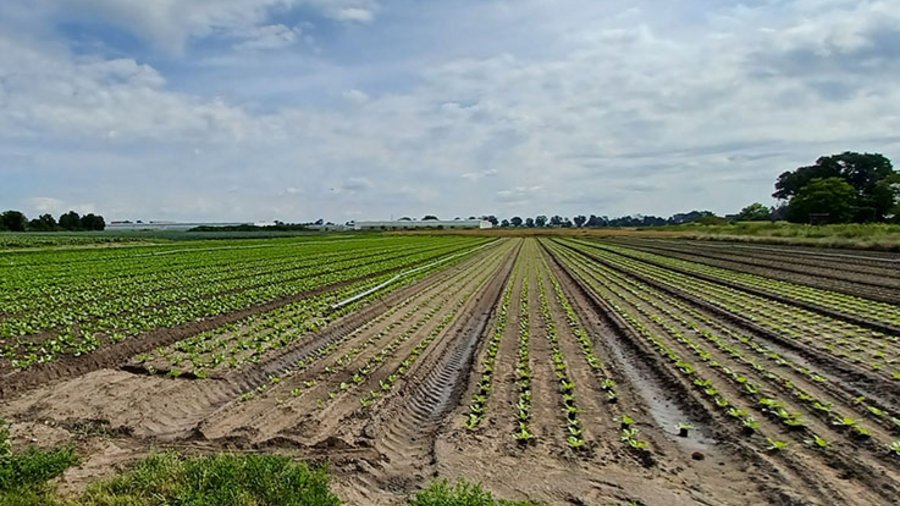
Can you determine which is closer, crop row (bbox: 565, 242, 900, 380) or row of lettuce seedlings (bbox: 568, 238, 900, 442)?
row of lettuce seedlings (bbox: 568, 238, 900, 442)

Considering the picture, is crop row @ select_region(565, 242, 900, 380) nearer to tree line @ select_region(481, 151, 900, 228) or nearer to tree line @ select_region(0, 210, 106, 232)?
tree line @ select_region(481, 151, 900, 228)

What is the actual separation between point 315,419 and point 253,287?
47.9 ft

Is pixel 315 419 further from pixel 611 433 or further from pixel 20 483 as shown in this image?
pixel 611 433

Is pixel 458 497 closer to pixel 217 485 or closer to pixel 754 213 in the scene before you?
pixel 217 485

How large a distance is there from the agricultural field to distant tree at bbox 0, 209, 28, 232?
105 m

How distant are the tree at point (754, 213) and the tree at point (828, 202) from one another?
42353 mm

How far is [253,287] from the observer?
66.8 feet

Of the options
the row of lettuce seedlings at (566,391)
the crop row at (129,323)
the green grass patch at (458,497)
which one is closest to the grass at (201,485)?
the green grass patch at (458,497)

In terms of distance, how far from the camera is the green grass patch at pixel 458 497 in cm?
447

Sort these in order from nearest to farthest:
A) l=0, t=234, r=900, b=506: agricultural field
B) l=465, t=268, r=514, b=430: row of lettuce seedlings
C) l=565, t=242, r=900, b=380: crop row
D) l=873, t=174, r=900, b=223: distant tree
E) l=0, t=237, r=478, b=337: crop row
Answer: l=0, t=234, r=900, b=506: agricultural field
l=465, t=268, r=514, b=430: row of lettuce seedlings
l=565, t=242, r=900, b=380: crop row
l=0, t=237, r=478, b=337: crop row
l=873, t=174, r=900, b=223: distant tree

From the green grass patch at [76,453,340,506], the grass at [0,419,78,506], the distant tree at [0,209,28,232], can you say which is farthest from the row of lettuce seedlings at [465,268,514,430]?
the distant tree at [0,209,28,232]

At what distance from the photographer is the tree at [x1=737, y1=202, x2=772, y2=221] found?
125812 millimetres

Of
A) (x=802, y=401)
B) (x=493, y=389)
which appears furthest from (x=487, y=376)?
(x=802, y=401)

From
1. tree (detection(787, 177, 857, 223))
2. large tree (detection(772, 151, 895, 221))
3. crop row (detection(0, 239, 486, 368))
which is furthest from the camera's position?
large tree (detection(772, 151, 895, 221))
